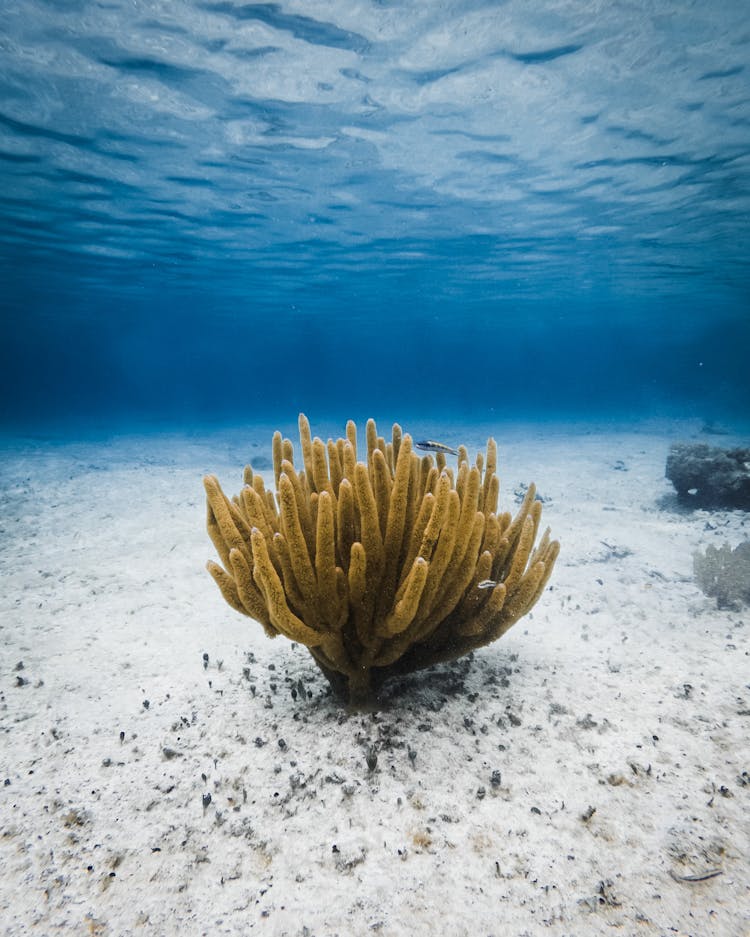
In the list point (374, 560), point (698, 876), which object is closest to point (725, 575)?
point (698, 876)

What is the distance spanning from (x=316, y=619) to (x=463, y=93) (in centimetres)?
1464

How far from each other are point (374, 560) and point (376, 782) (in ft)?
3.92

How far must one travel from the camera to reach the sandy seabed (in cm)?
199

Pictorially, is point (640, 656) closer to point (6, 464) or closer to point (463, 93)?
point (463, 93)

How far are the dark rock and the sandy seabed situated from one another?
18.0ft

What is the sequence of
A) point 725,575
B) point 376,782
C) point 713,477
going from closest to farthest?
point 376,782
point 725,575
point 713,477

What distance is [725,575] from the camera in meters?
5.50

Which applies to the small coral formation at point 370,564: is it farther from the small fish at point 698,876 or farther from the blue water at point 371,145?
the blue water at point 371,145

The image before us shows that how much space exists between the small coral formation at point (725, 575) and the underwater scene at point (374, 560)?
0.08m

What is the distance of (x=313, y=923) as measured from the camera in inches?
76.1

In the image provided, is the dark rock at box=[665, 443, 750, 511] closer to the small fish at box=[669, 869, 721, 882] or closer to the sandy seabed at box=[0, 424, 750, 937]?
the sandy seabed at box=[0, 424, 750, 937]

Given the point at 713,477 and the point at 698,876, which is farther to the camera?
the point at 713,477

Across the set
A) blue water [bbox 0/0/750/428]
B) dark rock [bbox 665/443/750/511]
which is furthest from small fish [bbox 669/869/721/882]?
blue water [bbox 0/0/750/428]

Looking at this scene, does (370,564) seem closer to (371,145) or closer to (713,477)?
(713,477)
